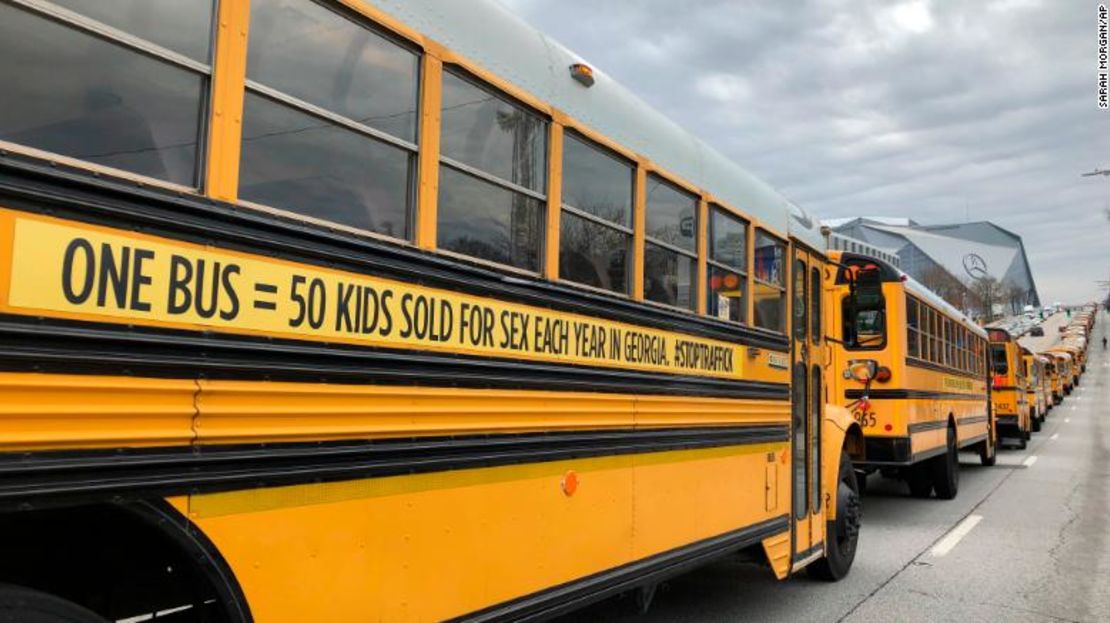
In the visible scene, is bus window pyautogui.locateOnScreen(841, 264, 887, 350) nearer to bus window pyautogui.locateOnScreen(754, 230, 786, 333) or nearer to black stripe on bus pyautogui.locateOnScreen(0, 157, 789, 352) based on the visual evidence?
bus window pyautogui.locateOnScreen(754, 230, 786, 333)

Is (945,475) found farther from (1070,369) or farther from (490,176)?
(1070,369)

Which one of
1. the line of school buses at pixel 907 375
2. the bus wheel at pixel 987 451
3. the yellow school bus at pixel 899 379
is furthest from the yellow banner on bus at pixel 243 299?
the bus wheel at pixel 987 451

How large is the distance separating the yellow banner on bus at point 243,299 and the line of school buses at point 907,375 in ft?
13.1

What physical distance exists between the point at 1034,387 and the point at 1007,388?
6.40m

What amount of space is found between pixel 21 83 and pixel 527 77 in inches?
66.8

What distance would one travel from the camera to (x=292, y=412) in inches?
81.7

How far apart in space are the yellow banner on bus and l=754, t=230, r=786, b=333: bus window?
1.92 metres

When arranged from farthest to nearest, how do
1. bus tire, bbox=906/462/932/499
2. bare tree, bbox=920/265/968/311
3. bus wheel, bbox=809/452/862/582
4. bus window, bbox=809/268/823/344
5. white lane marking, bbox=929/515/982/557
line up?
bare tree, bbox=920/265/968/311
bus tire, bbox=906/462/932/499
white lane marking, bbox=929/515/982/557
bus wheel, bbox=809/452/862/582
bus window, bbox=809/268/823/344

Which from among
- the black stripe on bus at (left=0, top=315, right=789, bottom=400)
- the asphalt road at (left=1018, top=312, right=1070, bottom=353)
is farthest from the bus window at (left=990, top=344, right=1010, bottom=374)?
the asphalt road at (left=1018, top=312, right=1070, bottom=353)

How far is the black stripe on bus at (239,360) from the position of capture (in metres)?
1.58

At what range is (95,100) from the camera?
1746mm

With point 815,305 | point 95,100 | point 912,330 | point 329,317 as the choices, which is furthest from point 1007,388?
point 95,100

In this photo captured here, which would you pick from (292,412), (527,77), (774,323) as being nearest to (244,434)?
(292,412)

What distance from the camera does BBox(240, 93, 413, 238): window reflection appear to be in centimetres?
208
